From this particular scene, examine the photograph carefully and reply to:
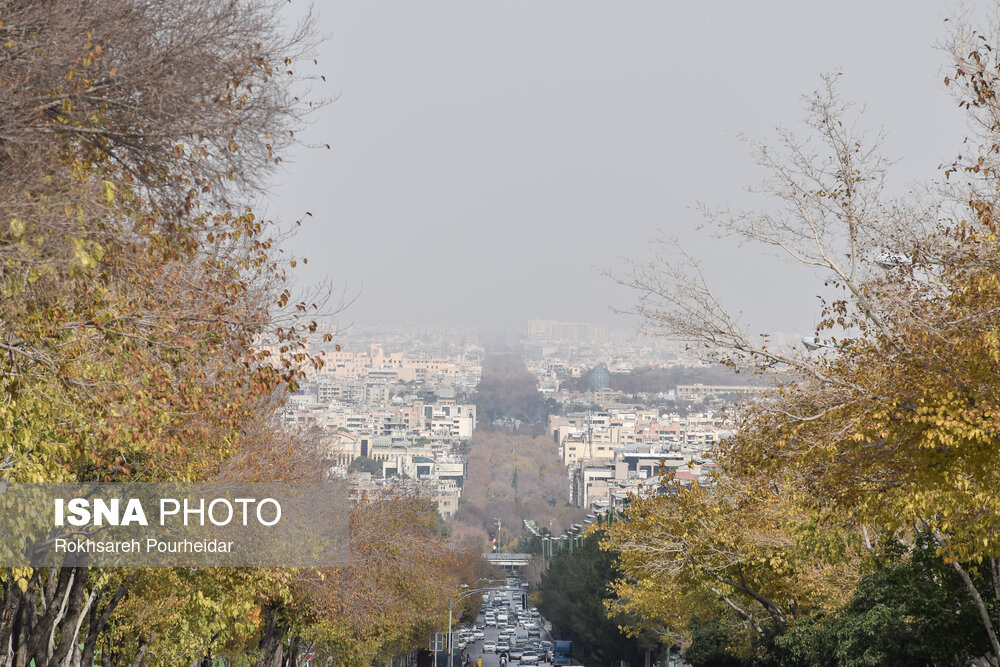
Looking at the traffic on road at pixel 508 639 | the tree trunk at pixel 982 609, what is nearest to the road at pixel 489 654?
the traffic on road at pixel 508 639

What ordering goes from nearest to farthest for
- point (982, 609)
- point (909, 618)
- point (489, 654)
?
point (982, 609), point (909, 618), point (489, 654)

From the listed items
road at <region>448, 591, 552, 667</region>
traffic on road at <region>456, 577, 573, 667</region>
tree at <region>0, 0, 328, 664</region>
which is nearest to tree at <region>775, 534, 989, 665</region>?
tree at <region>0, 0, 328, 664</region>

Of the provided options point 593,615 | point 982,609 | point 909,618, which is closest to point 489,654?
point 593,615

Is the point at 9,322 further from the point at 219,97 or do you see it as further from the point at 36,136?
the point at 219,97

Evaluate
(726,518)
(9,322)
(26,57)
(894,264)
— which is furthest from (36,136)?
(726,518)

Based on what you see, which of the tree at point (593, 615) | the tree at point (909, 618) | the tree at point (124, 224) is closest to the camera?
the tree at point (124, 224)

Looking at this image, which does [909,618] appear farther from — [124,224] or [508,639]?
[508,639]

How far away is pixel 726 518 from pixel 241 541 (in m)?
8.85

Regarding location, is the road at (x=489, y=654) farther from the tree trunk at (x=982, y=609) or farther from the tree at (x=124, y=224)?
the tree at (x=124, y=224)

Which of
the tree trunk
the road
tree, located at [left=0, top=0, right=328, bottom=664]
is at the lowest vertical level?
the road

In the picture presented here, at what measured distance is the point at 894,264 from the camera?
12.8 metres

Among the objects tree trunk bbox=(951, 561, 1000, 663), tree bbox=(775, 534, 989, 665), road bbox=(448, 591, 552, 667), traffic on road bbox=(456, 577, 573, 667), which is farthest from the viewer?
traffic on road bbox=(456, 577, 573, 667)

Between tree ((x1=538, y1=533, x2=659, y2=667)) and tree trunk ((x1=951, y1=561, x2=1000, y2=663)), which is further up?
tree trunk ((x1=951, y1=561, x2=1000, y2=663))

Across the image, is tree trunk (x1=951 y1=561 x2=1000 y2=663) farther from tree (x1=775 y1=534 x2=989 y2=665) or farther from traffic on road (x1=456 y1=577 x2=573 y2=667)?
traffic on road (x1=456 y1=577 x2=573 y2=667)
